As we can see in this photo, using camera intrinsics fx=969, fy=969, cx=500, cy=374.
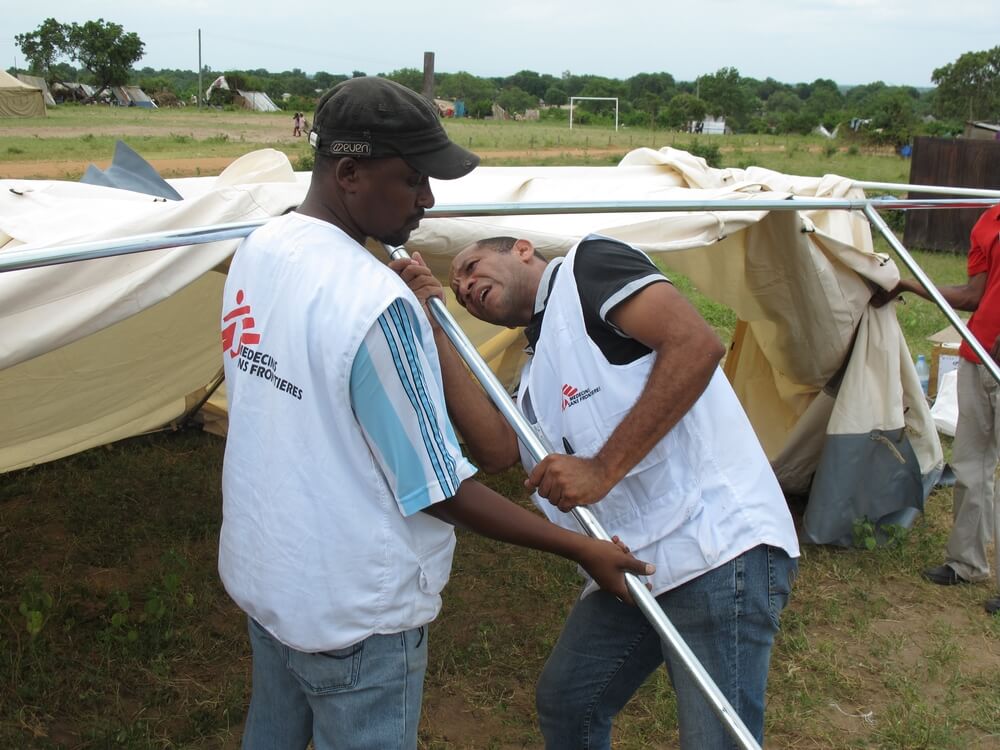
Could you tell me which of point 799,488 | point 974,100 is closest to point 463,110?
point 974,100

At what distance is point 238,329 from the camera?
1.61 m

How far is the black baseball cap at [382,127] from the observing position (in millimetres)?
1504

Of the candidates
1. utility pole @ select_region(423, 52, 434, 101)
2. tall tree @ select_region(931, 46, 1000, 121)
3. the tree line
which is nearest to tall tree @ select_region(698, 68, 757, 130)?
the tree line

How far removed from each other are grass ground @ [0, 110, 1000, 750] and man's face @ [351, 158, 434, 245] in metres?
2.30

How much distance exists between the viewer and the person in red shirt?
162 inches

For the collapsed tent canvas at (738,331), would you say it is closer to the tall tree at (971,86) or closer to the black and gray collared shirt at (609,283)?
the black and gray collared shirt at (609,283)

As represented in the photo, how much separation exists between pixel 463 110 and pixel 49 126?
107 feet

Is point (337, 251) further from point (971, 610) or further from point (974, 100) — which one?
point (974, 100)

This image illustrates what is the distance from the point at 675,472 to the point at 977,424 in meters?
2.84

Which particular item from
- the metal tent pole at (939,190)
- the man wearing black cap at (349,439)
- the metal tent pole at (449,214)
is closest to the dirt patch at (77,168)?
the metal tent pole at (939,190)

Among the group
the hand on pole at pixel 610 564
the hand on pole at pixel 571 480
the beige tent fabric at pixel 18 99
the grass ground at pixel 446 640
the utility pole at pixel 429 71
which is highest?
the beige tent fabric at pixel 18 99

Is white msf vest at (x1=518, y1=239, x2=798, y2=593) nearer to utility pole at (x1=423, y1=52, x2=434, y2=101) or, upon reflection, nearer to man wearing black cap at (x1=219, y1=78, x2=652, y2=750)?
man wearing black cap at (x1=219, y1=78, x2=652, y2=750)

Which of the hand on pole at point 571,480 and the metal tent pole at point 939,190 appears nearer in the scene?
the hand on pole at point 571,480

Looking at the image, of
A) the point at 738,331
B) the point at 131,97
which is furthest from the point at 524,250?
the point at 131,97
